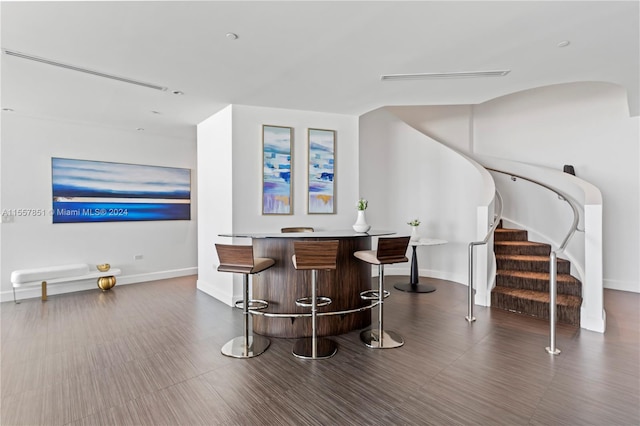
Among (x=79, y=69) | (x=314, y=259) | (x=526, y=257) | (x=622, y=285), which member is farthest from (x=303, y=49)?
(x=622, y=285)

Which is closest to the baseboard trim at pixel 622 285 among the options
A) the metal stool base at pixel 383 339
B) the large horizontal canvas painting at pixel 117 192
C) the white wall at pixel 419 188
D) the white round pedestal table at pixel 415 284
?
the white wall at pixel 419 188

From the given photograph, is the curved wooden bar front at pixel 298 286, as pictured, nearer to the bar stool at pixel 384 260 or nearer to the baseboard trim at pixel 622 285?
the bar stool at pixel 384 260

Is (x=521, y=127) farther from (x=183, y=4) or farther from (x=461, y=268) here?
(x=183, y=4)

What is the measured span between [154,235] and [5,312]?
238 cm

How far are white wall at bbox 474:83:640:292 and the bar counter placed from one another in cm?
459

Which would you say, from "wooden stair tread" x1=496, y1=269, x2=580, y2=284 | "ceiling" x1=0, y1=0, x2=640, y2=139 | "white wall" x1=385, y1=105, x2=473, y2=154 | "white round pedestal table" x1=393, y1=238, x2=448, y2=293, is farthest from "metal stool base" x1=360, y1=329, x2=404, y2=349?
"white wall" x1=385, y1=105, x2=473, y2=154

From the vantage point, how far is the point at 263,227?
193 inches

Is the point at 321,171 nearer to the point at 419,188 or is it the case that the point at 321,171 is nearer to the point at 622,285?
the point at 419,188

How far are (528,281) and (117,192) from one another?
686 centimetres

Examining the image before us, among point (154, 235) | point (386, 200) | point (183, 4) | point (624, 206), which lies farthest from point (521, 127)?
point (154, 235)

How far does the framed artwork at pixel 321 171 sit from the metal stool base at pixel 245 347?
7.62ft

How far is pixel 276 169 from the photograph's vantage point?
4.94m

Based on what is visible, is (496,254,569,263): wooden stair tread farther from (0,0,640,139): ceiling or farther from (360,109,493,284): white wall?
(0,0,640,139): ceiling

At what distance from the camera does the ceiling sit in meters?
2.47
